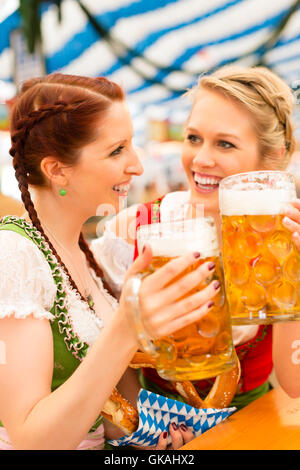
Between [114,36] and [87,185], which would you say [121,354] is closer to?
[87,185]

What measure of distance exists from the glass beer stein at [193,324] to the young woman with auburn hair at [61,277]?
0.23ft

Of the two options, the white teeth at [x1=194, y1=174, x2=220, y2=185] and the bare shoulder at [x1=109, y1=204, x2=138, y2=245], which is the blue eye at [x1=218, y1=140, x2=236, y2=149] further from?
the bare shoulder at [x1=109, y1=204, x2=138, y2=245]

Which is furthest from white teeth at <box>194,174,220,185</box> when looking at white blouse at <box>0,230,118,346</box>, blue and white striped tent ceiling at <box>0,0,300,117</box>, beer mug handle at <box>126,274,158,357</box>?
blue and white striped tent ceiling at <box>0,0,300,117</box>

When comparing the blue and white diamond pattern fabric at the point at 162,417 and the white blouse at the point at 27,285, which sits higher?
the white blouse at the point at 27,285

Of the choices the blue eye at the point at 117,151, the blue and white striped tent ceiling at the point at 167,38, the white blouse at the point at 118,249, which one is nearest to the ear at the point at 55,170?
the blue eye at the point at 117,151

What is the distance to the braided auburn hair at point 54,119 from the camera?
3.51 feet

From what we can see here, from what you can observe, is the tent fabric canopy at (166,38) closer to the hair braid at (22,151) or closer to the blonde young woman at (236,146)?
the blonde young woman at (236,146)

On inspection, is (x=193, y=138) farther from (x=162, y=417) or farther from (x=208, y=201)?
(x=162, y=417)

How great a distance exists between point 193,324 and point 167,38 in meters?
3.11

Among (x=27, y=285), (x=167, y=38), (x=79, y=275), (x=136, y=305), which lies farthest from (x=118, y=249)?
(x=167, y=38)

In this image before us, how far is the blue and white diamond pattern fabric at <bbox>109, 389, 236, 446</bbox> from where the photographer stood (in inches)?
36.1

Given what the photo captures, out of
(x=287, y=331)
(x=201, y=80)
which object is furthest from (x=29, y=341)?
(x=201, y=80)

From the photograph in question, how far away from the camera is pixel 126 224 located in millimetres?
1691

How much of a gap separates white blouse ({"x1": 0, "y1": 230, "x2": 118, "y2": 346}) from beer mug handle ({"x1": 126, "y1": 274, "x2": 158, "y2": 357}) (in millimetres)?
347
